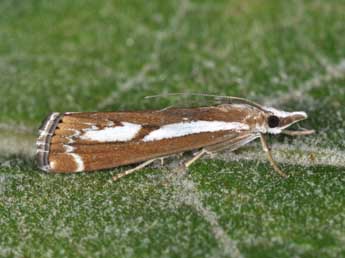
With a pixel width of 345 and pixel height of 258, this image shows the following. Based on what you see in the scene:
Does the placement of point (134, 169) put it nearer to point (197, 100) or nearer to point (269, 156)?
point (269, 156)

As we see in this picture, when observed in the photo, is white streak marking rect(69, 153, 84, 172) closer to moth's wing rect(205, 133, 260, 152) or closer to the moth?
the moth

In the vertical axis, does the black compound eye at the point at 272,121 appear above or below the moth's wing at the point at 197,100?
below

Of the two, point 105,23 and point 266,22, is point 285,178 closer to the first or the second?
point 266,22

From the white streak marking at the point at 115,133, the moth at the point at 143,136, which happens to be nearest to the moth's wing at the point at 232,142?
the moth at the point at 143,136

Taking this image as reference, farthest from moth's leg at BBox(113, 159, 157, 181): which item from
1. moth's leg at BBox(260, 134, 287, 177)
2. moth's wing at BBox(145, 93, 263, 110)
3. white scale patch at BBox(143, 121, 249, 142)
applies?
moth's leg at BBox(260, 134, 287, 177)

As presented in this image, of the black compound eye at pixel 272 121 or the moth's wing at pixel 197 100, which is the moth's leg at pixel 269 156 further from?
the moth's wing at pixel 197 100

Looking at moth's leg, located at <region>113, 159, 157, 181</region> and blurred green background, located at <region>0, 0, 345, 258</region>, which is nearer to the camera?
blurred green background, located at <region>0, 0, 345, 258</region>
